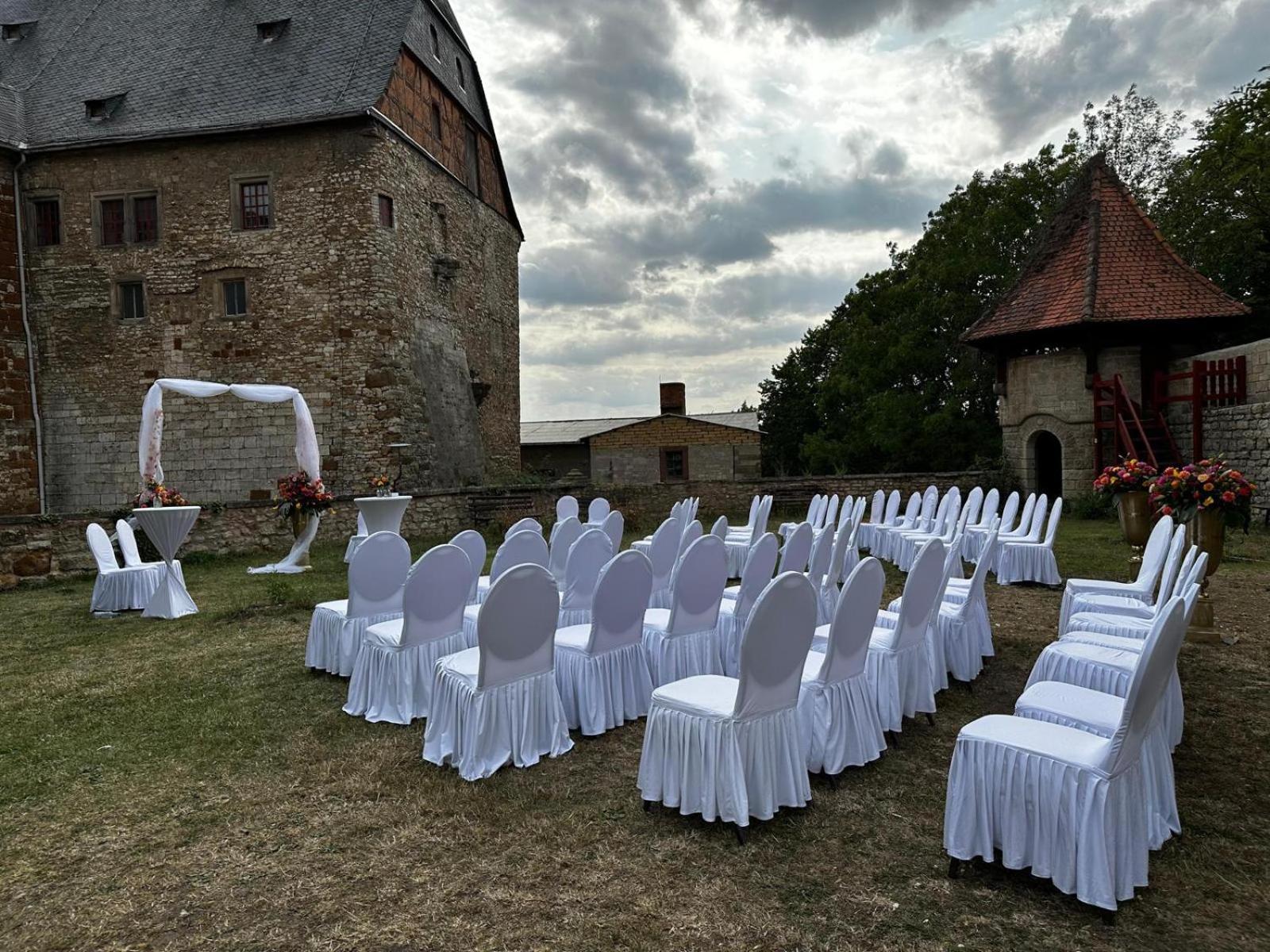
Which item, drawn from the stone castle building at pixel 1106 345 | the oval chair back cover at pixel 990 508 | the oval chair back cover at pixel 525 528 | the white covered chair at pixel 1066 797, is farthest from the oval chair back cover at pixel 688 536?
the stone castle building at pixel 1106 345

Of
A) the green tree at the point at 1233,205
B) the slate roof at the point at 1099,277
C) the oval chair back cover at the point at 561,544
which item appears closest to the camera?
the oval chair back cover at the point at 561,544

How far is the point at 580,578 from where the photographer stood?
18.3 feet

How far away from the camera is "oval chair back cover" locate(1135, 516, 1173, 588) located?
210 inches

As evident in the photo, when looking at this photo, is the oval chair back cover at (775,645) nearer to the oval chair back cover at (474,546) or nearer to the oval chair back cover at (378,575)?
the oval chair back cover at (378,575)

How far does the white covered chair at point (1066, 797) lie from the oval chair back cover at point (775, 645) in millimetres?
701

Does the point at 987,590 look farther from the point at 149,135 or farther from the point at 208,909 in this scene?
the point at 149,135

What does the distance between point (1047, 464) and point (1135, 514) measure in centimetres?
1348

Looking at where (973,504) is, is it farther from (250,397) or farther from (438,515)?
(250,397)

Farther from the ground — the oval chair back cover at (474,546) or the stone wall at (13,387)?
the stone wall at (13,387)

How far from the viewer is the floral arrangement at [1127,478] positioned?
6910 millimetres

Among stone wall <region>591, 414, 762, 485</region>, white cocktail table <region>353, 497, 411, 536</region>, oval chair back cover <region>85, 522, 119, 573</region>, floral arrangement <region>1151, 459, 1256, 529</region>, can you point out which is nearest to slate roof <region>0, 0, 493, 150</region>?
white cocktail table <region>353, 497, 411, 536</region>

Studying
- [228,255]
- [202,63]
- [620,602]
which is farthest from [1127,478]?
[202,63]

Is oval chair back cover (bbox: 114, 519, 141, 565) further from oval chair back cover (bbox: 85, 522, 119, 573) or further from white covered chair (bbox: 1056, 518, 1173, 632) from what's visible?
white covered chair (bbox: 1056, 518, 1173, 632)

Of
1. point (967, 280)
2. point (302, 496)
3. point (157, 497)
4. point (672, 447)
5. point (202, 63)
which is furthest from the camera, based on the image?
point (672, 447)
